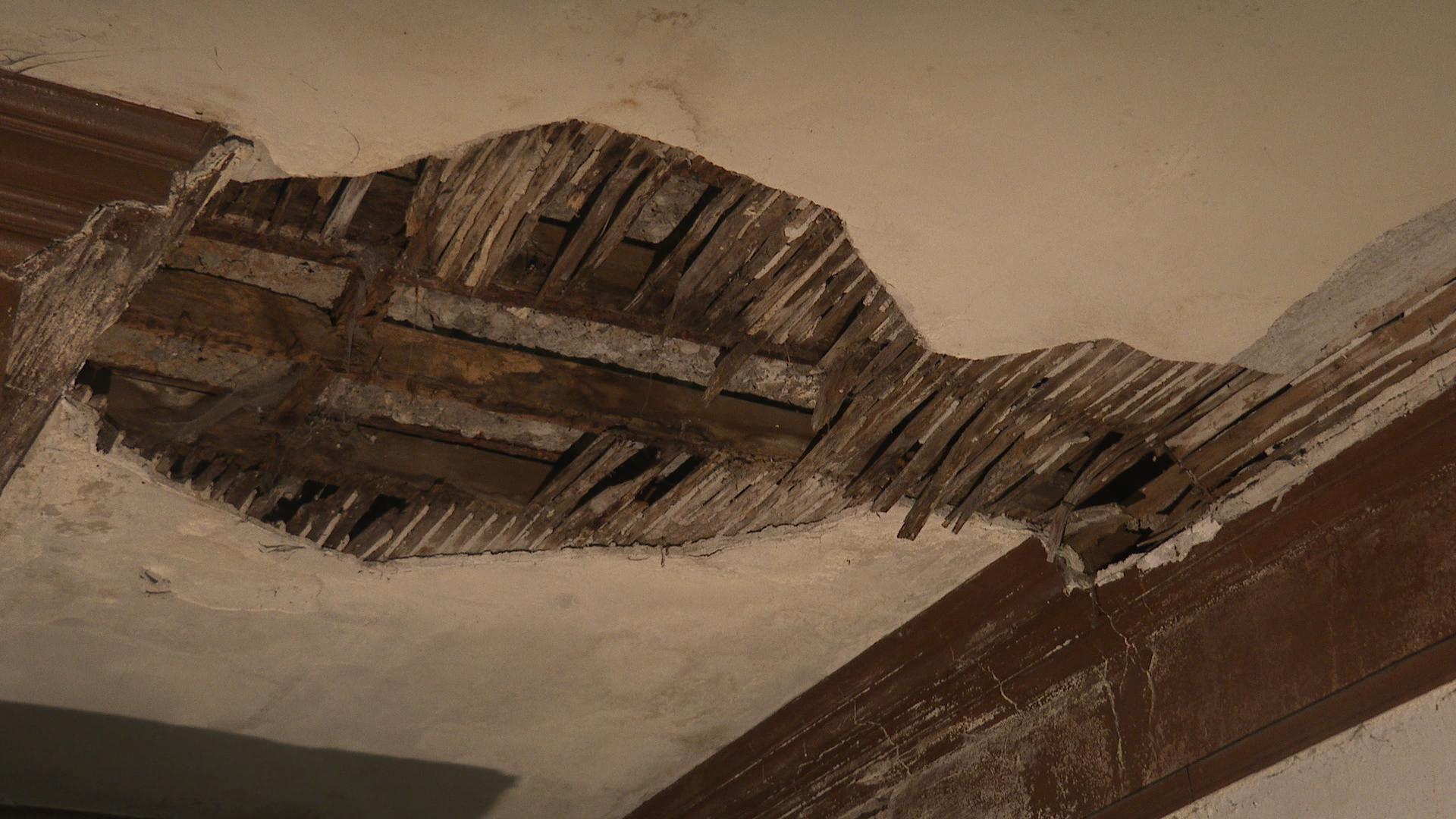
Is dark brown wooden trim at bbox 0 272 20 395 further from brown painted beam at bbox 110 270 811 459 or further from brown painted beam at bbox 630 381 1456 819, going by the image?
brown painted beam at bbox 630 381 1456 819

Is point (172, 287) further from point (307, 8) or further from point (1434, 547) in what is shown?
point (1434, 547)

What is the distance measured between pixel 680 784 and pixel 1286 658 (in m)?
1.52

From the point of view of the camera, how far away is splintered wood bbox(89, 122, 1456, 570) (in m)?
1.55

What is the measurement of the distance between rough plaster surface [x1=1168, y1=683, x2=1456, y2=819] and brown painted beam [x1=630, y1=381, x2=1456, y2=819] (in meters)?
0.02

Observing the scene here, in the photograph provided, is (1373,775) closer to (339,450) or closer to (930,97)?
(930,97)

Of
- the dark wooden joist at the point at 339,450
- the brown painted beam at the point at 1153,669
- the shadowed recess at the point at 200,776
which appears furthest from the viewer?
the shadowed recess at the point at 200,776

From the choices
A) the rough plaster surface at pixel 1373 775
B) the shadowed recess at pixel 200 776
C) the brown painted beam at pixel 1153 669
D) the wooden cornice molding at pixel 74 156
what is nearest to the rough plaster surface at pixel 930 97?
the wooden cornice molding at pixel 74 156

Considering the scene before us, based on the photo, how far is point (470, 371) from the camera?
1.74m

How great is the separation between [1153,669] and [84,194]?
5.36 feet

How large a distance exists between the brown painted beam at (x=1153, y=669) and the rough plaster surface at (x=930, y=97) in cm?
41

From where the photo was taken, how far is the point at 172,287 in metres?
1.61

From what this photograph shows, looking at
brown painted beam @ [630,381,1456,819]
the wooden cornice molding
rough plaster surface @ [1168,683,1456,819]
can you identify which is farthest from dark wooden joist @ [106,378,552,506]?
rough plaster surface @ [1168,683,1456,819]

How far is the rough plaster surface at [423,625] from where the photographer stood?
203 centimetres

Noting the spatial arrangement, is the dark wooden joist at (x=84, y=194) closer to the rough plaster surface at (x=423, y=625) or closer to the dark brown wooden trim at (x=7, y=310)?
the dark brown wooden trim at (x=7, y=310)
